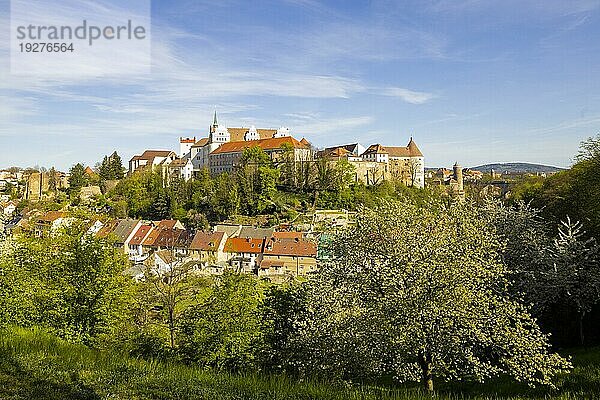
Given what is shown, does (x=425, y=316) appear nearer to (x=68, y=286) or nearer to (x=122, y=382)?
(x=122, y=382)

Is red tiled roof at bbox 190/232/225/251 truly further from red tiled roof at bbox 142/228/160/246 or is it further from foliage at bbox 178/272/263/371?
foliage at bbox 178/272/263/371

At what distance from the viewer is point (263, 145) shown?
9700 centimetres

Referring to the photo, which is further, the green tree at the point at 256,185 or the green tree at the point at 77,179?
the green tree at the point at 77,179

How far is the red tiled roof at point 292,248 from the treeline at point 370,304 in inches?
1205

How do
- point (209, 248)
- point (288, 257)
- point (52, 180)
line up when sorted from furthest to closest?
point (52, 180) < point (209, 248) < point (288, 257)

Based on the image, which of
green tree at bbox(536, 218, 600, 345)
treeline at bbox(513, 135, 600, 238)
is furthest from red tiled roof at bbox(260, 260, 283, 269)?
green tree at bbox(536, 218, 600, 345)

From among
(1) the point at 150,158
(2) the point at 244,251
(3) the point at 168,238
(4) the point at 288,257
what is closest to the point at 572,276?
(4) the point at 288,257

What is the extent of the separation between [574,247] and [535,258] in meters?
1.38

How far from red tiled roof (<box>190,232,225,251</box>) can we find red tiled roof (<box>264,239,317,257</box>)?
639 cm

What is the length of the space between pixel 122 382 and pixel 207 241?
5361cm

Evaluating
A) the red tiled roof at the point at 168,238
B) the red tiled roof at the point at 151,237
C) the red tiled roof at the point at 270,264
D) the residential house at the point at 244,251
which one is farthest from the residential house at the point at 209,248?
the red tiled roof at the point at 151,237

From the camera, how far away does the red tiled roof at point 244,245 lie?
57.0 metres

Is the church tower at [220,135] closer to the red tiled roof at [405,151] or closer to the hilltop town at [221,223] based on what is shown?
the hilltop town at [221,223]

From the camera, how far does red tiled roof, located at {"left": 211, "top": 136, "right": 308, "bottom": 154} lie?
94.0 metres
